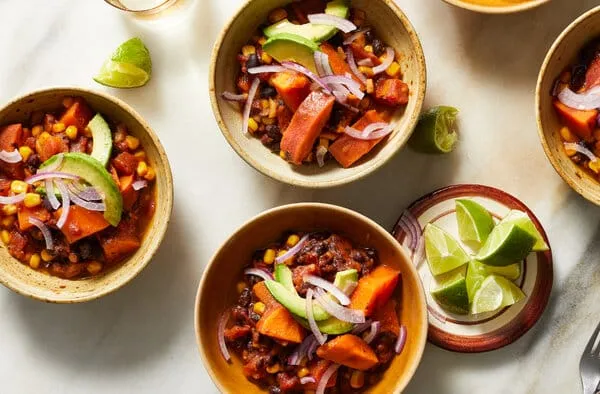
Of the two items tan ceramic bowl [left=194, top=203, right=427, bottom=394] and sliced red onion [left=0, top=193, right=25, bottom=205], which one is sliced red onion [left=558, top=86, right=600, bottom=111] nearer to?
tan ceramic bowl [left=194, top=203, right=427, bottom=394]

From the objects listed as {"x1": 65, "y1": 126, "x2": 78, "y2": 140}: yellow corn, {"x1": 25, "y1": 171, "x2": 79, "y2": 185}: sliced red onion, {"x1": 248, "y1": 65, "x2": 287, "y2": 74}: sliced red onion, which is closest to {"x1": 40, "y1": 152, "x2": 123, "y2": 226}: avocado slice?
{"x1": 25, "y1": 171, "x2": 79, "y2": 185}: sliced red onion

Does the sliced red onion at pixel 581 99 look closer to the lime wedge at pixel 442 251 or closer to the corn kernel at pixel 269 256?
the lime wedge at pixel 442 251

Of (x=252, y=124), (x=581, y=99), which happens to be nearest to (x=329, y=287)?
(x=252, y=124)

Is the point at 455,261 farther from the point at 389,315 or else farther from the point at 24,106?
the point at 24,106

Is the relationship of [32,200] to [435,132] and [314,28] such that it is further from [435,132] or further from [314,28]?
[435,132]

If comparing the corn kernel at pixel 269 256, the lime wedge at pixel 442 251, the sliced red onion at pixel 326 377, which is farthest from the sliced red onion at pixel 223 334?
the lime wedge at pixel 442 251

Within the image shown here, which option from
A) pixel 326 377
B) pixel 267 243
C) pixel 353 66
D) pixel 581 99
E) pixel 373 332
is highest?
pixel 353 66
